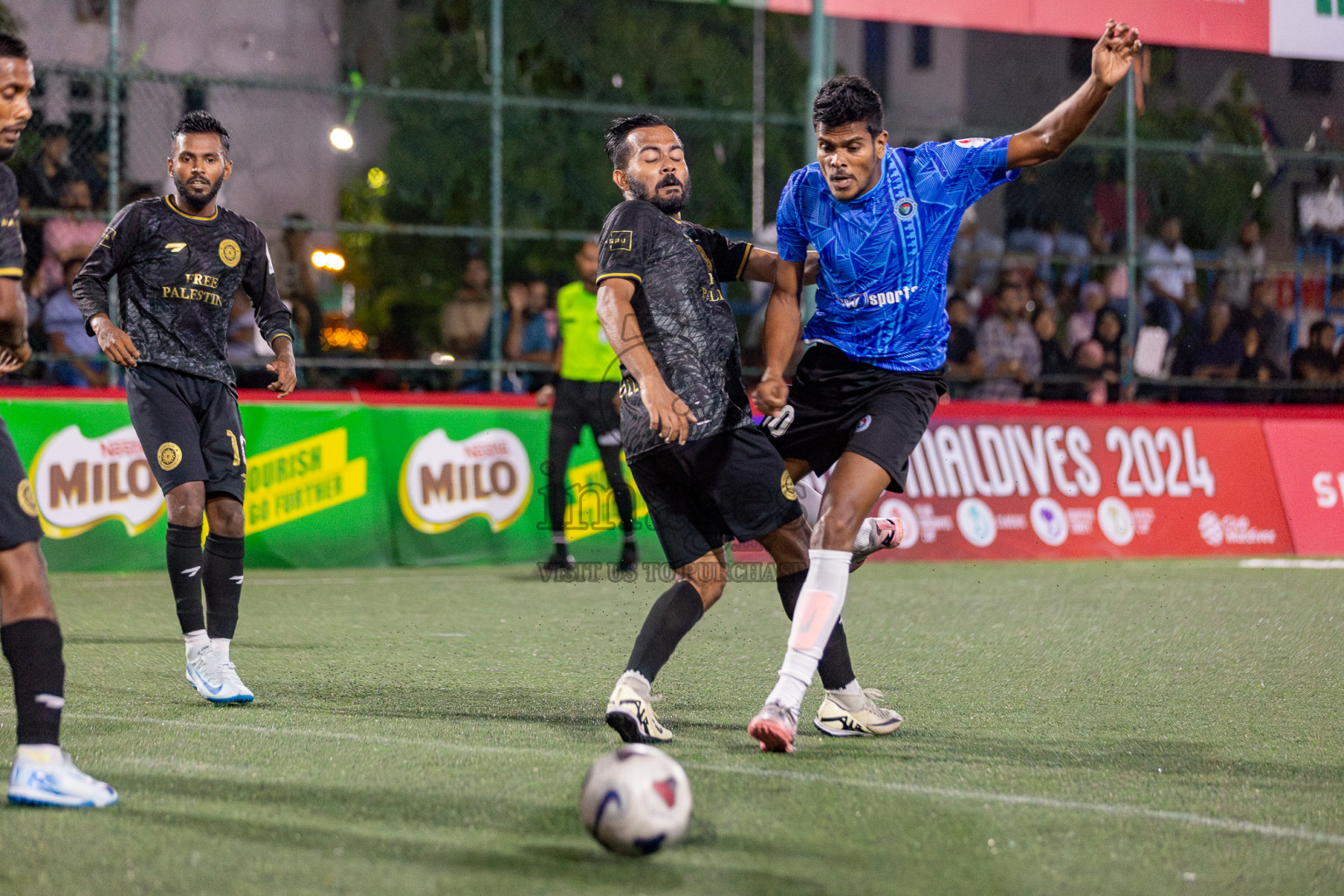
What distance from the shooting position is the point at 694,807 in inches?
152

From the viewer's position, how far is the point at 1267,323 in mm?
15633

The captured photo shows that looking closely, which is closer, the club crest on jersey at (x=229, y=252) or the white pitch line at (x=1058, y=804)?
the white pitch line at (x=1058, y=804)

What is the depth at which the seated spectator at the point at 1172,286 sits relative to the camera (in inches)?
616

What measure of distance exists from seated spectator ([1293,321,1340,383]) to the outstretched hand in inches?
470

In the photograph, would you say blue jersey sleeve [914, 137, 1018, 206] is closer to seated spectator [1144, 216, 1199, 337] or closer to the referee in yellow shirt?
the referee in yellow shirt

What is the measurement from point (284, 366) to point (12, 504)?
2309 millimetres

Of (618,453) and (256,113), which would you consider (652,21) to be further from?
(618,453)

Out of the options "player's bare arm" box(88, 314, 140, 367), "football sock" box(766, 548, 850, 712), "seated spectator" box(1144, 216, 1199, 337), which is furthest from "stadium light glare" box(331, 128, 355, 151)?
"football sock" box(766, 548, 850, 712)

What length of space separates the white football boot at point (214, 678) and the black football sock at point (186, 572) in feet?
0.48

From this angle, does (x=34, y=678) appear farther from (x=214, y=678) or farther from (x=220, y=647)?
(x=220, y=647)

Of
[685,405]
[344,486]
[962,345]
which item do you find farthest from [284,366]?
[962,345]

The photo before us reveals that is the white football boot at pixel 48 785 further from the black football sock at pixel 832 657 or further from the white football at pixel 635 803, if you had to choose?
the black football sock at pixel 832 657

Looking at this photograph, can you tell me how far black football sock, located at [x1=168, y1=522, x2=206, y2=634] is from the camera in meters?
5.77

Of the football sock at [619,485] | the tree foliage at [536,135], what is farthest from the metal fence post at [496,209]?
the tree foliage at [536,135]
